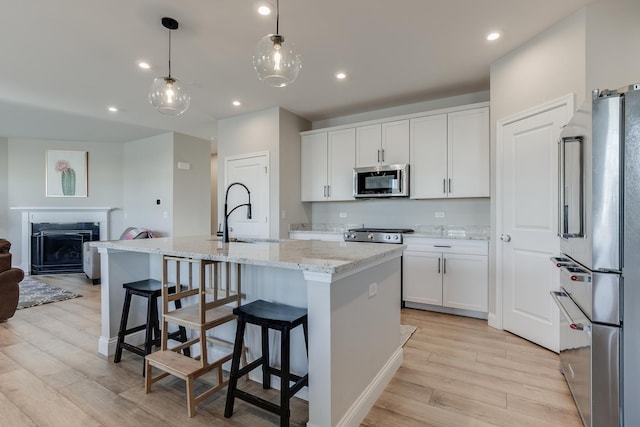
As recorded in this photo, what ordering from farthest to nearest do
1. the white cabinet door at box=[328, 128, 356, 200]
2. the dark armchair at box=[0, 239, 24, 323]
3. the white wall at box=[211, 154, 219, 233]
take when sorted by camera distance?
the white wall at box=[211, 154, 219, 233]
the white cabinet door at box=[328, 128, 356, 200]
the dark armchair at box=[0, 239, 24, 323]

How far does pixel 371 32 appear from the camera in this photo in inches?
105

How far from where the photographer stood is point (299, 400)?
196 cm

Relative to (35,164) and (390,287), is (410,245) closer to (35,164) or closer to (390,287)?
(390,287)

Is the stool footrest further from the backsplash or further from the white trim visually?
the backsplash

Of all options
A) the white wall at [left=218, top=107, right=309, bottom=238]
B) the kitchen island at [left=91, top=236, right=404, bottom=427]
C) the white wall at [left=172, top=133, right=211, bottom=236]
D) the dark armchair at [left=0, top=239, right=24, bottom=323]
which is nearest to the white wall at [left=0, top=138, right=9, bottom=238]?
the white wall at [left=172, top=133, right=211, bottom=236]

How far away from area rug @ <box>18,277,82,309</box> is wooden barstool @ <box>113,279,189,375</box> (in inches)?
99.2

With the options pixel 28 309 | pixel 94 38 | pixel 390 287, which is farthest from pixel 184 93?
pixel 28 309

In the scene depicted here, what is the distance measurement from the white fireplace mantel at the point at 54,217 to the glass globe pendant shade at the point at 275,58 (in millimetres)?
6305

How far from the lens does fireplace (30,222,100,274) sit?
6172 mm

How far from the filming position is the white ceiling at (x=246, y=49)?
2359 millimetres

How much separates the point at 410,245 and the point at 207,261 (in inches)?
102

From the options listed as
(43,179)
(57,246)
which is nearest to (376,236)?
(57,246)

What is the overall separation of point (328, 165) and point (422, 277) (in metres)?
2.05

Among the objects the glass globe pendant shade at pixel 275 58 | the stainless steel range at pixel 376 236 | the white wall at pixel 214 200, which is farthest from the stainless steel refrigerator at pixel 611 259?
the white wall at pixel 214 200
